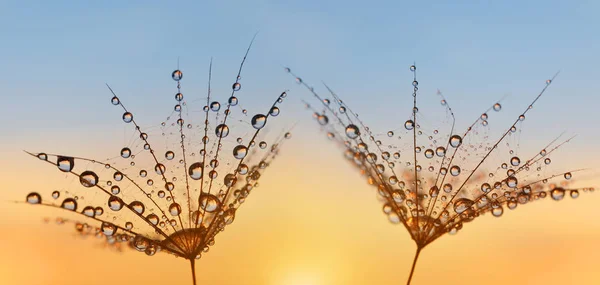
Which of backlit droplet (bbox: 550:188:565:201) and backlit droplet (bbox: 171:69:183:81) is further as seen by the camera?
backlit droplet (bbox: 171:69:183:81)

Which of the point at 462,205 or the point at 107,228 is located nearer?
the point at 107,228

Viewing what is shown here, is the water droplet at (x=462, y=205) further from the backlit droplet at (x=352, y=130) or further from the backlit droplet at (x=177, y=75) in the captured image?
the backlit droplet at (x=177, y=75)

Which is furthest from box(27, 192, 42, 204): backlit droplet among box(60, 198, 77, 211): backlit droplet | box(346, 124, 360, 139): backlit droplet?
box(346, 124, 360, 139): backlit droplet

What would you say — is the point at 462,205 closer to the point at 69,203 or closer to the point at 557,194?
the point at 557,194

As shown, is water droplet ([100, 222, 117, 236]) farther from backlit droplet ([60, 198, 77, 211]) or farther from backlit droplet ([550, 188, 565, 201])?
backlit droplet ([550, 188, 565, 201])

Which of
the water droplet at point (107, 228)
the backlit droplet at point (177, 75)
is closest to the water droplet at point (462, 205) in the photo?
the backlit droplet at point (177, 75)

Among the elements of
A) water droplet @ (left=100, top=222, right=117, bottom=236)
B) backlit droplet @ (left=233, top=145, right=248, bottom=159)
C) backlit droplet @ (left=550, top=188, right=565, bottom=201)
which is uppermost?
backlit droplet @ (left=550, top=188, right=565, bottom=201)

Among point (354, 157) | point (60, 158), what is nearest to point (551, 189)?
point (354, 157)

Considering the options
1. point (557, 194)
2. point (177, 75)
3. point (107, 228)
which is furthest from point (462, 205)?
point (107, 228)
